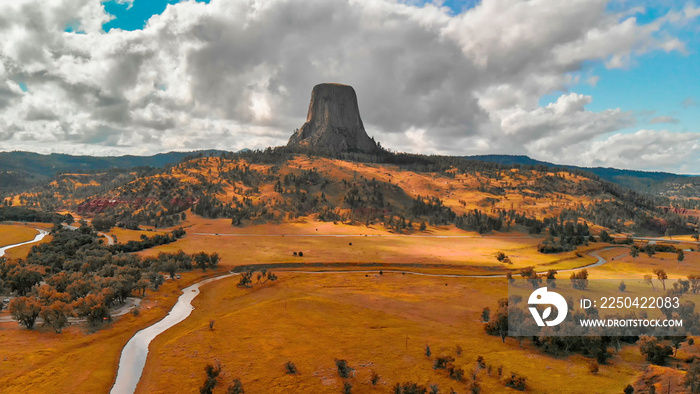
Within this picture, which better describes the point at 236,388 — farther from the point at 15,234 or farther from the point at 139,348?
the point at 15,234

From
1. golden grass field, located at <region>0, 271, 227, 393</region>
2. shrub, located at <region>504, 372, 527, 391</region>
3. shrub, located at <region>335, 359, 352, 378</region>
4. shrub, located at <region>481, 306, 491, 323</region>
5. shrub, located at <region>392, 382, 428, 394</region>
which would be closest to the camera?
shrub, located at <region>392, 382, 428, 394</region>

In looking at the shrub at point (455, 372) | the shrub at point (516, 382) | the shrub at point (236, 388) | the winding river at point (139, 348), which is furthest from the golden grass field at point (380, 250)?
the shrub at point (236, 388)

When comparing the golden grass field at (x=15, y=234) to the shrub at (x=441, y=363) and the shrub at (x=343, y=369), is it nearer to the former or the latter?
the shrub at (x=343, y=369)

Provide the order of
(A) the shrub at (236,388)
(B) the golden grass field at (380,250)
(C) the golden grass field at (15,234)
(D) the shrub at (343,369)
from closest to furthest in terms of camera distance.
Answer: (A) the shrub at (236,388) → (D) the shrub at (343,369) → (B) the golden grass field at (380,250) → (C) the golden grass field at (15,234)

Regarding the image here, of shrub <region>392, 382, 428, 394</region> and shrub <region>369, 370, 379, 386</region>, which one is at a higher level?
shrub <region>392, 382, 428, 394</region>

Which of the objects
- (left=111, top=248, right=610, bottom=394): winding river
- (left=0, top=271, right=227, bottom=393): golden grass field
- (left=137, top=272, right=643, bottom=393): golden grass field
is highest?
(left=137, top=272, right=643, bottom=393): golden grass field

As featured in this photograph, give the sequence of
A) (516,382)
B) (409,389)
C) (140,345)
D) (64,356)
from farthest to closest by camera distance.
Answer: (140,345) < (64,356) < (516,382) < (409,389)

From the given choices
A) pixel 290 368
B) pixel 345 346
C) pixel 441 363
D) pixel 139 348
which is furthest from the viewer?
pixel 139 348

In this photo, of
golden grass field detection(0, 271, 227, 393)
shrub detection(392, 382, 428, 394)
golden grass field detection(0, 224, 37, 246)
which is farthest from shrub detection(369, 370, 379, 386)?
golden grass field detection(0, 224, 37, 246)

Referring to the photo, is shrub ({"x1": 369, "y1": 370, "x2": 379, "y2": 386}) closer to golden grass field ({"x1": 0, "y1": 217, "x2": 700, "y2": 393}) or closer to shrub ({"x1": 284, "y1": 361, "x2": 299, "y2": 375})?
golden grass field ({"x1": 0, "y1": 217, "x2": 700, "y2": 393})

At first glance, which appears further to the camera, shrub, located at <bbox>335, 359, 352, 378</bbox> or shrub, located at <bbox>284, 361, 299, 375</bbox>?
shrub, located at <bbox>284, 361, 299, 375</bbox>

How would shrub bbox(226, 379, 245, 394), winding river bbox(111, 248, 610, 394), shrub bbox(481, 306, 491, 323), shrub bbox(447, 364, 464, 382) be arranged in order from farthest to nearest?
shrub bbox(481, 306, 491, 323) < winding river bbox(111, 248, 610, 394) < shrub bbox(447, 364, 464, 382) < shrub bbox(226, 379, 245, 394)

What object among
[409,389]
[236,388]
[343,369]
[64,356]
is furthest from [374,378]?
[64,356]

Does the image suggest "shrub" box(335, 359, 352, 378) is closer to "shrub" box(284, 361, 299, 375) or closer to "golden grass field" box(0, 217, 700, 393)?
"golden grass field" box(0, 217, 700, 393)
